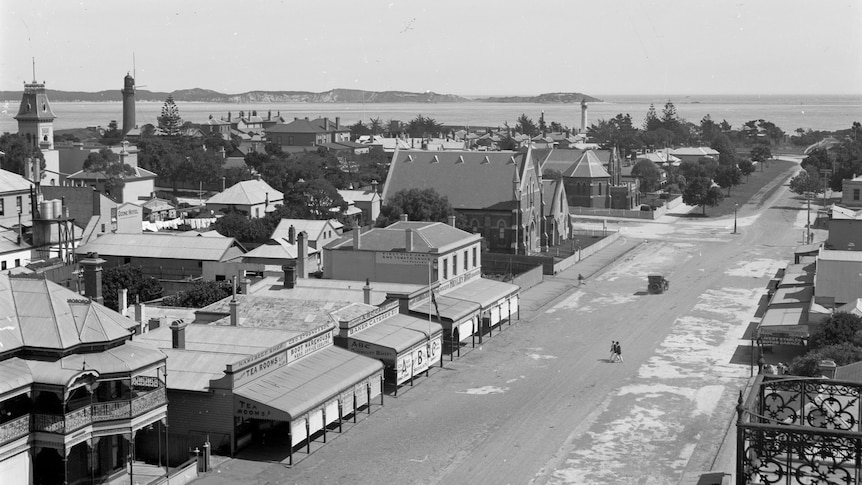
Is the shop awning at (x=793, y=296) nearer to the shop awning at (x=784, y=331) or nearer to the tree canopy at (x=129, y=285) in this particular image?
the shop awning at (x=784, y=331)

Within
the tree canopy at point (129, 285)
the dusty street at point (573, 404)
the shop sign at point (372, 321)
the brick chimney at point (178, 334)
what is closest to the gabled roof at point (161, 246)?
the tree canopy at point (129, 285)

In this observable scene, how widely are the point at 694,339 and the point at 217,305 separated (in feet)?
69.0

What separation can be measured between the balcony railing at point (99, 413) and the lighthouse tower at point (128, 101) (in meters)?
158

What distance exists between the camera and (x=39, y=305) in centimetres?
2844

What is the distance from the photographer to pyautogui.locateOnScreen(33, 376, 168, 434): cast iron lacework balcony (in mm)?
26484

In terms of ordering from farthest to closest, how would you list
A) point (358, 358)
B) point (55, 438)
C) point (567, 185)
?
point (567, 185), point (358, 358), point (55, 438)

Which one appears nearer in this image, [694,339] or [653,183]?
[694,339]

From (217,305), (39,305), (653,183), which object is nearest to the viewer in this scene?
(39,305)

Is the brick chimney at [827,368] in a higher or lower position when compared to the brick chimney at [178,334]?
lower

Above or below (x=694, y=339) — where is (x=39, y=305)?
above

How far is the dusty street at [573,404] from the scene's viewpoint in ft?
103

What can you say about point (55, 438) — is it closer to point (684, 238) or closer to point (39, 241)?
point (39, 241)

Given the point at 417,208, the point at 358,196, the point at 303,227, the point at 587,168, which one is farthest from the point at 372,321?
the point at 587,168

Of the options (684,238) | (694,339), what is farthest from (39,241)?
(684,238)
